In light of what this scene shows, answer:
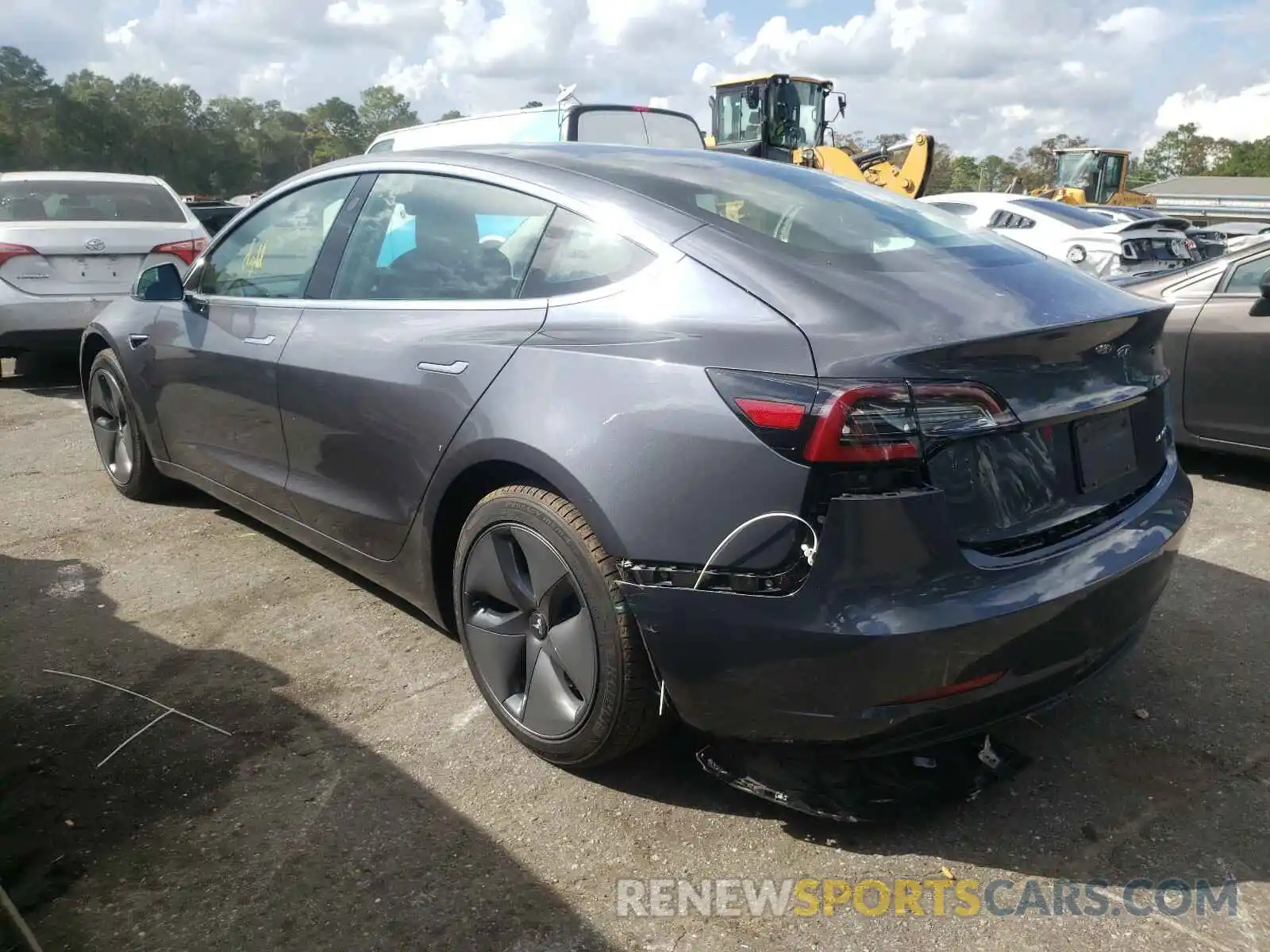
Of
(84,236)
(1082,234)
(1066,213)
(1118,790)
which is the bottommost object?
(1118,790)

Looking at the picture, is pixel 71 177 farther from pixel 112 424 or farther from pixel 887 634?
pixel 887 634

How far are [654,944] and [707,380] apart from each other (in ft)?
3.85

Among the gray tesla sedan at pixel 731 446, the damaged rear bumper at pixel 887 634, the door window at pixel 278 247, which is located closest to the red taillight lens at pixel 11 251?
the door window at pixel 278 247

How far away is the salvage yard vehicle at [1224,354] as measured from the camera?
4.88 meters

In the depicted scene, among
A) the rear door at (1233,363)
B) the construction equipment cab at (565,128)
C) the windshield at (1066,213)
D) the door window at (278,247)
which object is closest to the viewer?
the door window at (278,247)

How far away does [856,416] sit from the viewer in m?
1.97

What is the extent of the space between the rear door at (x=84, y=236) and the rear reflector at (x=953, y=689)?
660cm

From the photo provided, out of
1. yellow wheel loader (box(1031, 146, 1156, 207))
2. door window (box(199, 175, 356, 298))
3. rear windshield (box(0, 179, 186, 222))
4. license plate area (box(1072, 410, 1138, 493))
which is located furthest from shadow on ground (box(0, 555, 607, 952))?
yellow wheel loader (box(1031, 146, 1156, 207))

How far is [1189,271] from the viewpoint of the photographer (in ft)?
18.0

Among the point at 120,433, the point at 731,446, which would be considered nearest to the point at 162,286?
the point at 120,433

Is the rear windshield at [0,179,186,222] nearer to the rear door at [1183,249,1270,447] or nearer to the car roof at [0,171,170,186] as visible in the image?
the car roof at [0,171,170,186]

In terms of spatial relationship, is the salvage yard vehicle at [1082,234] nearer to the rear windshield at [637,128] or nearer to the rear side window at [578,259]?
the rear windshield at [637,128]

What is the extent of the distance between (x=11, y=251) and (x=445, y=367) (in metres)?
6.11

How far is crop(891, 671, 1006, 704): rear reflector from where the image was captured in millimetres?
2047
